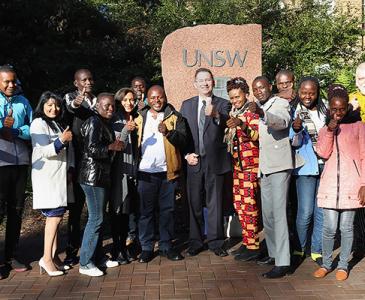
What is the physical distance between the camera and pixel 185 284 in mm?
4281

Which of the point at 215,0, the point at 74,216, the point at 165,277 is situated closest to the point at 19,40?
the point at 215,0

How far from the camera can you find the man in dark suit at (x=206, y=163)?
5020 mm

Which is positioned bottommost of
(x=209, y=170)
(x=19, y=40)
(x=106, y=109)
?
(x=209, y=170)

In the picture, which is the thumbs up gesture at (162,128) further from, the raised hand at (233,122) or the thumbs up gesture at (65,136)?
the thumbs up gesture at (65,136)

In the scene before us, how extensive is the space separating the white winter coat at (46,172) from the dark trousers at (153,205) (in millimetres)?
844

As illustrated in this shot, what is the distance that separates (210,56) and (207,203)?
8.31 feet

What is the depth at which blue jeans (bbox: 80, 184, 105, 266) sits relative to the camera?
4.40 m

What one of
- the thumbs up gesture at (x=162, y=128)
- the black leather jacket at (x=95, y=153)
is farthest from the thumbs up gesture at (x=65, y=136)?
the thumbs up gesture at (x=162, y=128)

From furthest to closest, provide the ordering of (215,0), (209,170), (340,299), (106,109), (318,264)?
(215,0)
(209,170)
(318,264)
(106,109)
(340,299)

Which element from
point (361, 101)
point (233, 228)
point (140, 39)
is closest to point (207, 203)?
point (233, 228)

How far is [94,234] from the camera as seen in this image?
14.7 feet

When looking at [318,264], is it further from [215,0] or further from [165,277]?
[215,0]

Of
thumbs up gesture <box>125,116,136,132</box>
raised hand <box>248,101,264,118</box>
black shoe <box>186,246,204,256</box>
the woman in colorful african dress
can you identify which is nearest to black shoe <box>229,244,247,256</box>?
the woman in colorful african dress

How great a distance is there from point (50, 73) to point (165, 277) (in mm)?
7719
